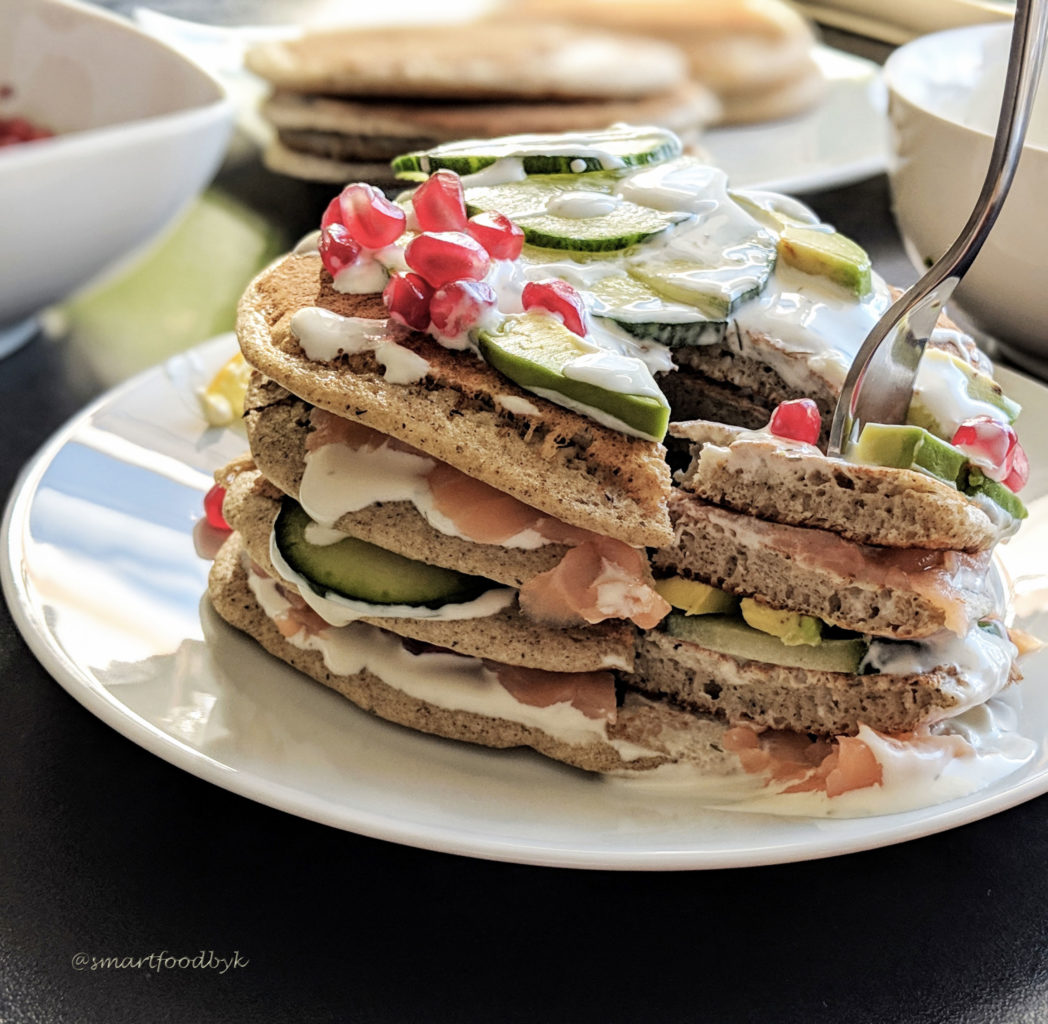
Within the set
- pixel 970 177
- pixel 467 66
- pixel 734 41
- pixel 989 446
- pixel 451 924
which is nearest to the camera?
pixel 451 924

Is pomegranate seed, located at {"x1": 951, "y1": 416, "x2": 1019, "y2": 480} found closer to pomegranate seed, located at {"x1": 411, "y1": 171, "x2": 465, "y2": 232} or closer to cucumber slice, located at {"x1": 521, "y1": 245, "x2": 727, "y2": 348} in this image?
cucumber slice, located at {"x1": 521, "y1": 245, "x2": 727, "y2": 348}

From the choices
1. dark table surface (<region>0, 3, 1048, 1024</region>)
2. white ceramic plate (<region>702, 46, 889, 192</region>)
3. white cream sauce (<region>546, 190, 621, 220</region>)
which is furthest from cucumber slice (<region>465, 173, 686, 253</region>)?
white ceramic plate (<region>702, 46, 889, 192</region>)

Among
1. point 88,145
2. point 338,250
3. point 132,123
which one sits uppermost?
point 338,250

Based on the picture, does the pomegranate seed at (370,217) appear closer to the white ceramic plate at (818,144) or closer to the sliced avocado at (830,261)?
the sliced avocado at (830,261)

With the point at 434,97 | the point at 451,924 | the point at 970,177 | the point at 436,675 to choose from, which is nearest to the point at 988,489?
the point at 436,675

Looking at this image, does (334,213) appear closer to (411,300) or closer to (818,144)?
(411,300)

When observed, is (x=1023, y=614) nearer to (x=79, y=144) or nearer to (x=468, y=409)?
(x=468, y=409)
